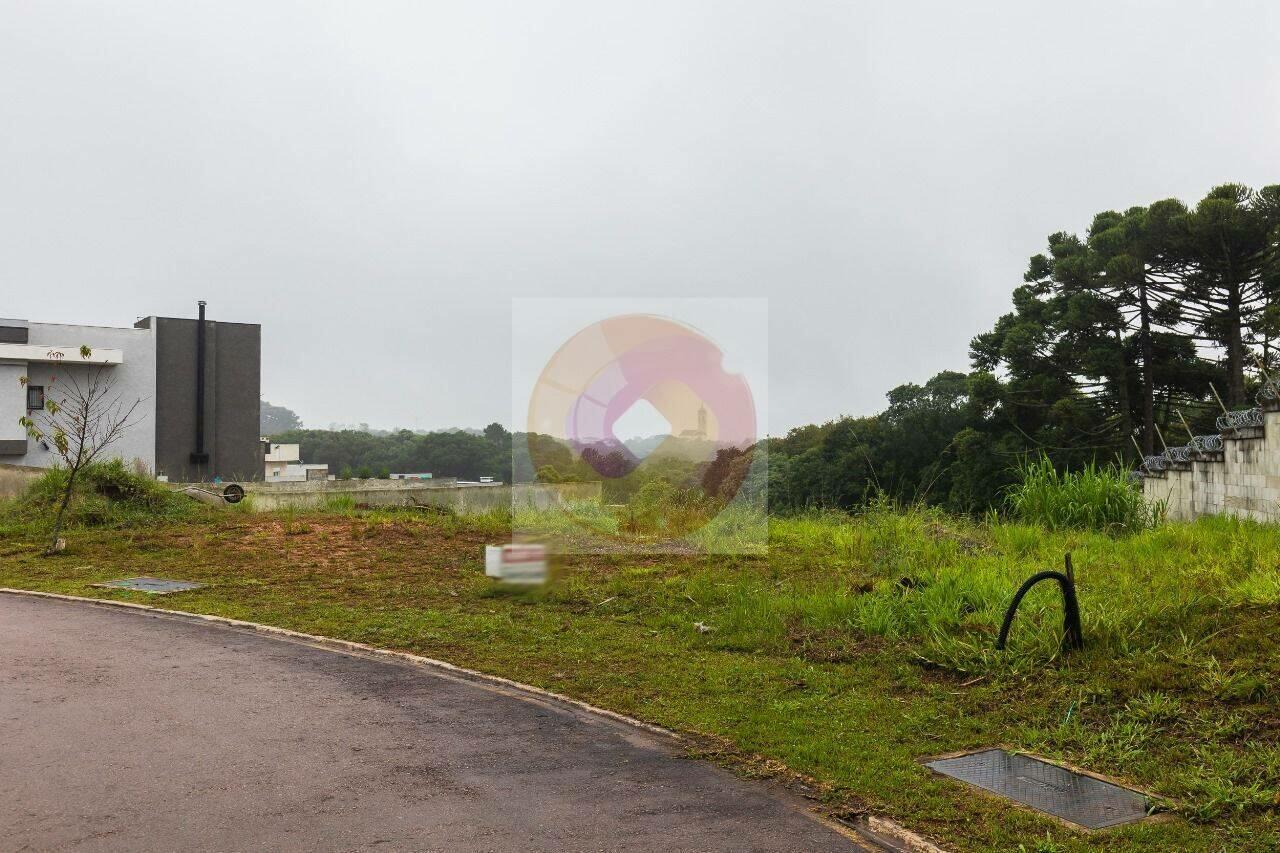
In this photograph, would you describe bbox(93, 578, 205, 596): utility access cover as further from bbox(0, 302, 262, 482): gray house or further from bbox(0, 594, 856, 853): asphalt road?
bbox(0, 302, 262, 482): gray house

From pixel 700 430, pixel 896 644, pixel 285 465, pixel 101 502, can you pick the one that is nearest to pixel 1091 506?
pixel 700 430

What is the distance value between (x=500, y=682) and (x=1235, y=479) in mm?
10551

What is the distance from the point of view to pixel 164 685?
604cm

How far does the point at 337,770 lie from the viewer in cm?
445

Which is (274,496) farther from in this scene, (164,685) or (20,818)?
(20,818)

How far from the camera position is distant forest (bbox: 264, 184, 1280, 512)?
30.3m

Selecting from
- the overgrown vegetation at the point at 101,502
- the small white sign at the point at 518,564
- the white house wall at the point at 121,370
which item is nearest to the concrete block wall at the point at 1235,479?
the small white sign at the point at 518,564

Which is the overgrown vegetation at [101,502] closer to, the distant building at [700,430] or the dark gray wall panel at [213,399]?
the distant building at [700,430]

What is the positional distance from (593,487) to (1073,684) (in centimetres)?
971

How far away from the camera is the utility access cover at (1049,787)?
12.9ft

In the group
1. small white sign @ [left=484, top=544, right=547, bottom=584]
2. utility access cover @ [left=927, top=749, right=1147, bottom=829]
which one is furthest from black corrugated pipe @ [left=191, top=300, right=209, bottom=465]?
utility access cover @ [left=927, top=749, right=1147, bottom=829]

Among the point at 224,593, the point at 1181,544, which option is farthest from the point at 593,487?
the point at 1181,544

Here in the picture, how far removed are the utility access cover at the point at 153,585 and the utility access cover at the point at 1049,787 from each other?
27.3 feet

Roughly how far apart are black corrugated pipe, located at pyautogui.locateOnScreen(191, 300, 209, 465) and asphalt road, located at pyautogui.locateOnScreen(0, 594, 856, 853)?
43.1 meters
